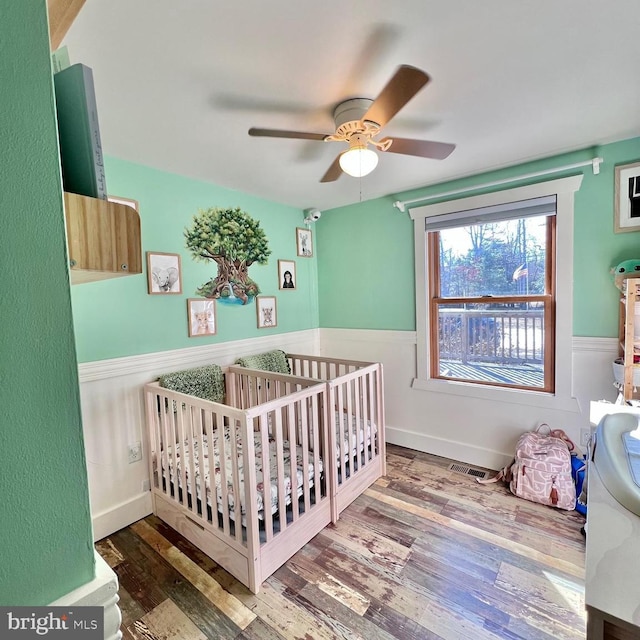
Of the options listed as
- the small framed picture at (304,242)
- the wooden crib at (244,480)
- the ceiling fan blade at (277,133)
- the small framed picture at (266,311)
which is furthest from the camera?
the small framed picture at (304,242)

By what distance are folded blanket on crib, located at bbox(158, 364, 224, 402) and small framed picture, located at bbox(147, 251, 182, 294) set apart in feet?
1.97

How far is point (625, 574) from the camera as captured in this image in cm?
67

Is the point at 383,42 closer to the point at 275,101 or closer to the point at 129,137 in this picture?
the point at 275,101

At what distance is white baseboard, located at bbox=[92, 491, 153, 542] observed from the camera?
6.59 feet

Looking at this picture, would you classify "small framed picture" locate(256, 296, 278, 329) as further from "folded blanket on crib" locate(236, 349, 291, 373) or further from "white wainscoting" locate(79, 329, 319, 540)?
"white wainscoting" locate(79, 329, 319, 540)

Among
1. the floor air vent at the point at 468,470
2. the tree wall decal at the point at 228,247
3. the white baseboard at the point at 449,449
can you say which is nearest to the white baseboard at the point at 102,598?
the tree wall decal at the point at 228,247

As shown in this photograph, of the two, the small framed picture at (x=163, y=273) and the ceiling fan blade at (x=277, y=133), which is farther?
the small framed picture at (x=163, y=273)

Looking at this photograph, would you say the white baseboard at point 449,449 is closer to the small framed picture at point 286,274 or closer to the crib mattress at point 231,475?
the crib mattress at point 231,475

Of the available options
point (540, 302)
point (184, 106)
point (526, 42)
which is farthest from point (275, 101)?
point (540, 302)

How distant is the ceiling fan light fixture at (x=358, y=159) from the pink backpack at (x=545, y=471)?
2.14 metres

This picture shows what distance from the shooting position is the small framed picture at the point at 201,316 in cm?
250

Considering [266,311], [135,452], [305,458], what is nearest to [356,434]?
[305,458]

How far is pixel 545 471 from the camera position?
85.7 inches

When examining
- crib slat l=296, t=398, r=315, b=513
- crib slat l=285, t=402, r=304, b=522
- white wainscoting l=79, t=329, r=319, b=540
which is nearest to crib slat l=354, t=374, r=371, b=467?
crib slat l=296, t=398, r=315, b=513
